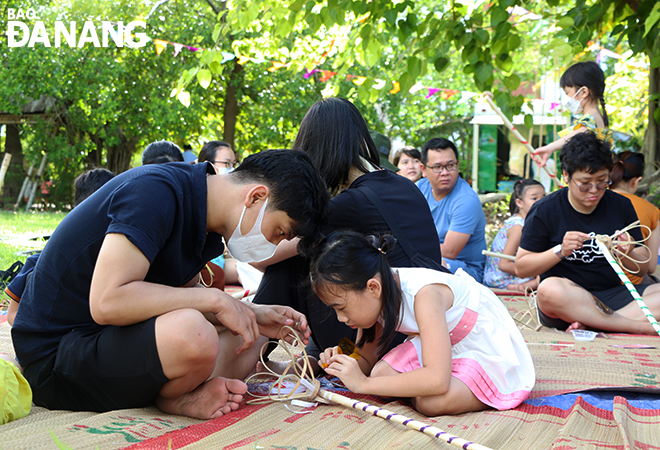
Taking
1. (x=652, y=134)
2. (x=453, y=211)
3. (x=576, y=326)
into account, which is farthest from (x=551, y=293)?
(x=652, y=134)

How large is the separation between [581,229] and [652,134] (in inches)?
110

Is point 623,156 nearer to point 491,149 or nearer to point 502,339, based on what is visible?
point 502,339

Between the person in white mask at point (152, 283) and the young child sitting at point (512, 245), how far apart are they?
120 inches

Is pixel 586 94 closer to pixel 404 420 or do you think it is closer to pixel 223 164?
pixel 223 164

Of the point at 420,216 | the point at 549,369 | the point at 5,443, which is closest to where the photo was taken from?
the point at 5,443

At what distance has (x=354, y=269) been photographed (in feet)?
5.57

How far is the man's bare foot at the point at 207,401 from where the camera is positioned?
1.65m

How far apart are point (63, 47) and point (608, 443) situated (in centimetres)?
1190

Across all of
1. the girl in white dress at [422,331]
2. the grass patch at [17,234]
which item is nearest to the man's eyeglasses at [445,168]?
the girl in white dress at [422,331]

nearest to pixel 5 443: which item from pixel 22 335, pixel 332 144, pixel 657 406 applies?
pixel 22 335

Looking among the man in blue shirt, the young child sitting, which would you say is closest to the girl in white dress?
the man in blue shirt

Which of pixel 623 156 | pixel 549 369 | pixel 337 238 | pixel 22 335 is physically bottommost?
pixel 549 369

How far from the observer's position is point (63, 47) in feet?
36.1

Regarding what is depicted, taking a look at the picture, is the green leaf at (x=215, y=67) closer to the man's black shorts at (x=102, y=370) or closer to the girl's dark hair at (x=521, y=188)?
the girl's dark hair at (x=521, y=188)
